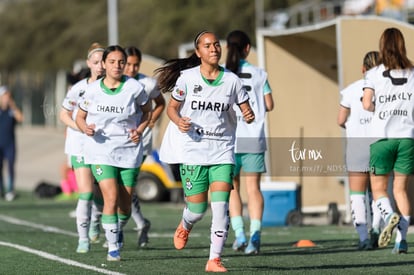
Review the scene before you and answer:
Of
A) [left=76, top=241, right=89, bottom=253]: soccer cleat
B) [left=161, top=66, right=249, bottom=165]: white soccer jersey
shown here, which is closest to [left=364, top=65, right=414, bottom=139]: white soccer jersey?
[left=161, top=66, right=249, bottom=165]: white soccer jersey

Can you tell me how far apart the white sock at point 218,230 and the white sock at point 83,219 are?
97.7 inches

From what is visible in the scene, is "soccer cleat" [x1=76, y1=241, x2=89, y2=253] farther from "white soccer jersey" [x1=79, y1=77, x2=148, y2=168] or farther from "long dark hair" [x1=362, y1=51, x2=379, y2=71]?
"long dark hair" [x1=362, y1=51, x2=379, y2=71]

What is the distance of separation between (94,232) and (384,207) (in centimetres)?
Result: 334

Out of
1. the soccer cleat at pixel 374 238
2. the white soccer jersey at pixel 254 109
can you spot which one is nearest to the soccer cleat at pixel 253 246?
the white soccer jersey at pixel 254 109

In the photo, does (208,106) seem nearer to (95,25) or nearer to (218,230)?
(218,230)

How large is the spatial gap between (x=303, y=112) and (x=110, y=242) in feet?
27.1

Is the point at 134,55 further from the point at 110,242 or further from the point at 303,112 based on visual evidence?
the point at 303,112

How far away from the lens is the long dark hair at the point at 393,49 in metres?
11.7

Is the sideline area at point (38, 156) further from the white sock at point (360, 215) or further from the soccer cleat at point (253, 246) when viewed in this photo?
the soccer cleat at point (253, 246)

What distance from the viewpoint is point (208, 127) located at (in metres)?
10.4

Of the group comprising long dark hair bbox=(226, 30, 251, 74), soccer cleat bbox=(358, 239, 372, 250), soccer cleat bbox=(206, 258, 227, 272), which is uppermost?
long dark hair bbox=(226, 30, 251, 74)

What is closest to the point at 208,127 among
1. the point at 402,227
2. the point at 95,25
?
the point at 402,227

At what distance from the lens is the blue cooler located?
55.7ft

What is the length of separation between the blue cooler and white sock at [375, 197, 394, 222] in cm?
494
